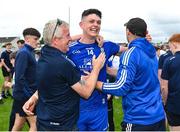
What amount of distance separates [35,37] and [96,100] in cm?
246

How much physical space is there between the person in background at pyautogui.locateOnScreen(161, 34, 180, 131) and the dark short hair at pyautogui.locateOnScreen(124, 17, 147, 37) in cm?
176

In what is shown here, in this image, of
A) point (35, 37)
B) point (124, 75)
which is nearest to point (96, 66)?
point (124, 75)

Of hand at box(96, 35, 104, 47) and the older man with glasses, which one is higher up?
→ hand at box(96, 35, 104, 47)

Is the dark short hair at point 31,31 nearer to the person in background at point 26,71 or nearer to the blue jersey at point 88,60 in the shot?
the person in background at point 26,71

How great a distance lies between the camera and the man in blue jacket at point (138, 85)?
4.67 metres

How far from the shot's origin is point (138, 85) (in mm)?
4746

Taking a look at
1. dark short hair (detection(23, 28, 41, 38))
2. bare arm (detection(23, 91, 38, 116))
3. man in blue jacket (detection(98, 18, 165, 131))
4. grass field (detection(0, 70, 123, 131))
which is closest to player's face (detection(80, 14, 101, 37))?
man in blue jacket (detection(98, 18, 165, 131))

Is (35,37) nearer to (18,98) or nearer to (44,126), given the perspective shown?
(18,98)

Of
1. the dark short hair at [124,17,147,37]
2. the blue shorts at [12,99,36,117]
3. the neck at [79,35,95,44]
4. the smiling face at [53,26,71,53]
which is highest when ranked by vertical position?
the dark short hair at [124,17,147,37]

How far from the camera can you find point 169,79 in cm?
662

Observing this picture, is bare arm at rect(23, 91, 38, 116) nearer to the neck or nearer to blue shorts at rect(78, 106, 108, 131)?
blue shorts at rect(78, 106, 108, 131)

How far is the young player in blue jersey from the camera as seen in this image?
5.29 m

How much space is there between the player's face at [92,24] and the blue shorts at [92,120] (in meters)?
0.95

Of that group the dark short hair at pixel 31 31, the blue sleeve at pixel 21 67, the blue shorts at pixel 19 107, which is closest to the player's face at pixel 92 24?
the blue sleeve at pixel 21 67
